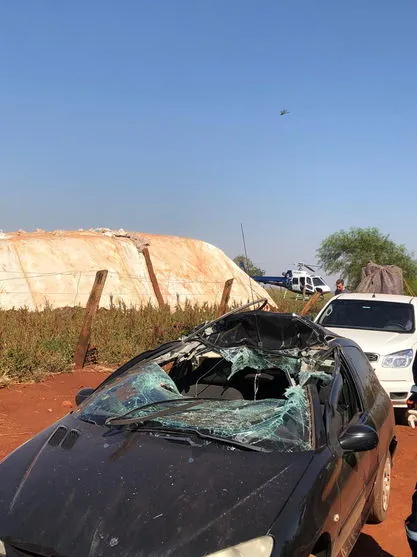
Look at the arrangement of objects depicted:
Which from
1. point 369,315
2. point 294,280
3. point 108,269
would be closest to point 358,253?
point 294,280

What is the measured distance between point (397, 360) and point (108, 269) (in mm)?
16588

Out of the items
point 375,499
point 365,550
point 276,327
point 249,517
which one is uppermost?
point 276,327

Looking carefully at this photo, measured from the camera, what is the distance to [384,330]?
8.68 m

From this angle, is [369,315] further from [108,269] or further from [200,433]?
[108,269]

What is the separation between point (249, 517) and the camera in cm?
248

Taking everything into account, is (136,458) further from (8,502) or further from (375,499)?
(375,499)

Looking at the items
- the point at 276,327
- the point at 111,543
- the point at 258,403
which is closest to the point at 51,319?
the point at 276,327

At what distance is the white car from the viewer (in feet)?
25.1

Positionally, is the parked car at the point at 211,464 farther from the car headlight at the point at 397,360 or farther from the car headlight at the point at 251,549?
the car headlight at the point at 397,360

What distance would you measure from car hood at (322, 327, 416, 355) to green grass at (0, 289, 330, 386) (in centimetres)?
398

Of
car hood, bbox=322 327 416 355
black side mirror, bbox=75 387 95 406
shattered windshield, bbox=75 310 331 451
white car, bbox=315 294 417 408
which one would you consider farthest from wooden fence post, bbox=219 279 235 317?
black side mirror, bbox=75 387 95 406

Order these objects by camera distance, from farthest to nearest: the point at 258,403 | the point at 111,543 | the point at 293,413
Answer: the point at 258,403 → the point at 293,413 → the point at 111,543

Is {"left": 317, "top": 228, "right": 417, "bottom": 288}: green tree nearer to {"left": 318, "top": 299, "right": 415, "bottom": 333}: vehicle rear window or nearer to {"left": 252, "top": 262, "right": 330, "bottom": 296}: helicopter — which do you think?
{"left": 252, "top": 262, "right": 330, "bottom": 296}: helicopter

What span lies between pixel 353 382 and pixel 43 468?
2.27m
